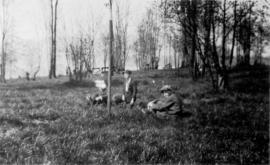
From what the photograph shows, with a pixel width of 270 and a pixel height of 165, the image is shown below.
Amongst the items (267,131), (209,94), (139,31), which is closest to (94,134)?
(267,131)

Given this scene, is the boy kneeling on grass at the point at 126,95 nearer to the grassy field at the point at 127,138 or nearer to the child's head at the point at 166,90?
the grassy field at the point at 127,138

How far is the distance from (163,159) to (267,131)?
178 inches

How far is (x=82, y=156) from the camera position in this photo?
473 cm

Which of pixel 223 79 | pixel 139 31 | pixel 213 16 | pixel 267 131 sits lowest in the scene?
pixel 267 131

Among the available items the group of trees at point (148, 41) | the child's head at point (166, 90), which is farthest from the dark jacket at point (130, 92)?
the group of trees at point (148, 41)

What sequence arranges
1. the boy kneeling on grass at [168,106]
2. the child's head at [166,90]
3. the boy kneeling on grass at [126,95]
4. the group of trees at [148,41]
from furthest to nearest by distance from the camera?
1. the group of trees at [148,41]
2. the boy kneeling on grass at [126,95]
3. the child's head at [166,90]
4. the boy kneeling on grass at [168,106]

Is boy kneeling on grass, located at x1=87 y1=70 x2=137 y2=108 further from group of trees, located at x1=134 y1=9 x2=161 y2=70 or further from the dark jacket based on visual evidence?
group of trees, located at x1=134 y1=9 x2=161 y2=70

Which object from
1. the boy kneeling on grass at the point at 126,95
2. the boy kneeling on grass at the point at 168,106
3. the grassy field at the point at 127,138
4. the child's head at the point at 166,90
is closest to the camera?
the grassy field at the point at 127,138

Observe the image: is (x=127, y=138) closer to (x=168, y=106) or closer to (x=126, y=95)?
(x=168, y=106)

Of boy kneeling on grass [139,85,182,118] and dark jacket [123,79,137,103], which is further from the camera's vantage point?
dark jacket [123,79,137,103]

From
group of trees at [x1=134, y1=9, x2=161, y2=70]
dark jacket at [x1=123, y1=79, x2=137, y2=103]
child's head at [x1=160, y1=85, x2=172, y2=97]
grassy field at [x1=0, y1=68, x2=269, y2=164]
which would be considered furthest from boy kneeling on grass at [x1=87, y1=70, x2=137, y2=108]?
group of trees at [x1=134, y1=9, x2=161, y2=70]

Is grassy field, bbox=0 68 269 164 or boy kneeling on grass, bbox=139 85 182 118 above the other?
boy kneeling on grass, bbox=139 85 182 118

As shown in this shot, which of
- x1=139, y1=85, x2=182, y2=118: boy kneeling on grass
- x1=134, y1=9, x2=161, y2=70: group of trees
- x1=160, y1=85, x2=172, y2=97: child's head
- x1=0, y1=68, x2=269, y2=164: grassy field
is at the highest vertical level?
x1=134, y1=9, x2=161, y2=70: group of trees

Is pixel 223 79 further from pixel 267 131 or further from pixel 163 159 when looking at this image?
pixel 163 159
